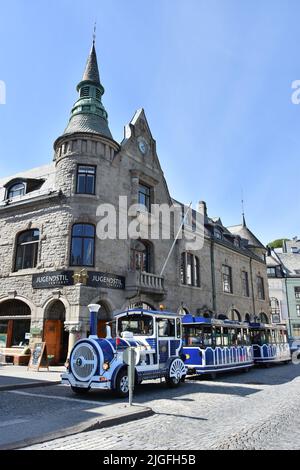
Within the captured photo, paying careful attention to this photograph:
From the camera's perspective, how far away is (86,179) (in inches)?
826

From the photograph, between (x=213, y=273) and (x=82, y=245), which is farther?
(x=213, y=273)

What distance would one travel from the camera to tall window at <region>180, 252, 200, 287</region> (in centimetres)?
2745

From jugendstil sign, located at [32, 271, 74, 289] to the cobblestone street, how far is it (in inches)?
314

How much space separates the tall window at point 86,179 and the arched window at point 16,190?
450 centimetres

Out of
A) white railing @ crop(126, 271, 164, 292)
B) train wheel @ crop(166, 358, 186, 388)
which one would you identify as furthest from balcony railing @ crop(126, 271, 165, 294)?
train wheel @ crop(166, 358, 186, 388)

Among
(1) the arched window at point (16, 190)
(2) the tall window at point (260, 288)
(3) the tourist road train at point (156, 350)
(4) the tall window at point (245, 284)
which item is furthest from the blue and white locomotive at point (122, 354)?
(2) the tall window at point (260, 288)

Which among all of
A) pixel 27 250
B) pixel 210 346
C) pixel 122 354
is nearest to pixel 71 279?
pixel 27 250

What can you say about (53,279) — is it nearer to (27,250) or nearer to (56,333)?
(56,333)

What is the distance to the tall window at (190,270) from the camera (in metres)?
27.5

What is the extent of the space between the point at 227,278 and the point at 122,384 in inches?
945

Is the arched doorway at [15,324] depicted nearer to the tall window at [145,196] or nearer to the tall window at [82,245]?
the tall window at [82,245]

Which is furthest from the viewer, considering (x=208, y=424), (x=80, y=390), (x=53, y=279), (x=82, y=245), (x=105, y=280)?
(x=82, y=245)
